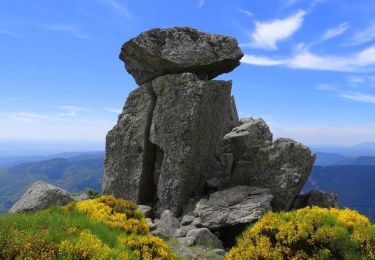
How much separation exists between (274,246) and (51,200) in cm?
1892

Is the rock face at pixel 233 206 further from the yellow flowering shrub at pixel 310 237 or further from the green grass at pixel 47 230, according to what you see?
the green grass at pixel 47 230

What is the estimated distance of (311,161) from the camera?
32531 mm

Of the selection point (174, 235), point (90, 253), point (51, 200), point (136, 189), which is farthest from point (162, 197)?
point (90, 253)

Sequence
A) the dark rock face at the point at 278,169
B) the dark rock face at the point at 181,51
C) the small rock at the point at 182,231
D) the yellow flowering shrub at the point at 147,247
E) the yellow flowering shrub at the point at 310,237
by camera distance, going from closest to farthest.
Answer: the yellow flowering shrub at the point at 310,237 → the yellow flowering shrub at the point at 147,247 → the small rock at the point at 182,231 → the dark rock face at the point at 278,169 → the dark rock face at the point at 181,51

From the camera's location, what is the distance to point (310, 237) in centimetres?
1623

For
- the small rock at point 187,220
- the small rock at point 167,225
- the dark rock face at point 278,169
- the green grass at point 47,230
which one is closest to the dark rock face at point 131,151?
the small rock at point 167,225

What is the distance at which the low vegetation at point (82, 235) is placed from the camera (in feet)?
39.8

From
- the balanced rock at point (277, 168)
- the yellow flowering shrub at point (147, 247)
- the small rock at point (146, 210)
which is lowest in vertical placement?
the small rock at point (146, 210)

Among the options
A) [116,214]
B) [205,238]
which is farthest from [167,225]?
[116,214]

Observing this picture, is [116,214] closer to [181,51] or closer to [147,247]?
[147,247]

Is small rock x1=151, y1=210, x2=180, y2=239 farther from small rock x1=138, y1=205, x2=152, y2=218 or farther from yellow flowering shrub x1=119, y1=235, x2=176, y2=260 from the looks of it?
yellow flowering shrub x1=119, y1=235, x2=176, y2=260

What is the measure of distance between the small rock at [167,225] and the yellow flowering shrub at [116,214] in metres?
4.43

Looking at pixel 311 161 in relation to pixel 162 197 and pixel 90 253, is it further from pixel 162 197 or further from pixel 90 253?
pixel 90 253

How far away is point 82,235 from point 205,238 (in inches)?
506
